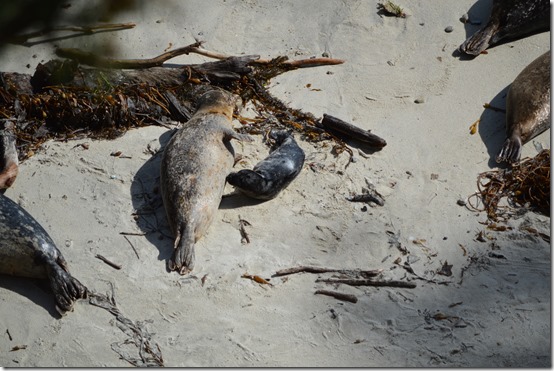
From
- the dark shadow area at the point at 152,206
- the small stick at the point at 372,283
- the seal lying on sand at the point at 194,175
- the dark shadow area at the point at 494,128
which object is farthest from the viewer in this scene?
the dark shadow area at the point at 494,128

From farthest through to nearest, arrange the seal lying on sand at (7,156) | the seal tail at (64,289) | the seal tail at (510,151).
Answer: the seal tail at (510,151) < the seal lying on sand at (7,156) < the seal tail at (64,289)

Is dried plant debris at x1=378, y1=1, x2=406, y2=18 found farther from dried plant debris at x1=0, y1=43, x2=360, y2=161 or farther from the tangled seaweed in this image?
the tangled seaweed

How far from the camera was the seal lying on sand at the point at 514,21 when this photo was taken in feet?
23.8

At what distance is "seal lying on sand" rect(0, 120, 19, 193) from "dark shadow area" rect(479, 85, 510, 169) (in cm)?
371

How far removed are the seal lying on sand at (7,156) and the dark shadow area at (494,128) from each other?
12.2 ft

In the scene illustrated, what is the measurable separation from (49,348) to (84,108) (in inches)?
96.7

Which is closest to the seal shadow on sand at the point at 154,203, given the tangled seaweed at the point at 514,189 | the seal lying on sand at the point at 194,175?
the seal lying on sand at the point at 194,175

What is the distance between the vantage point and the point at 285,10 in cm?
764

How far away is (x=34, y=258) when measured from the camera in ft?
16.0

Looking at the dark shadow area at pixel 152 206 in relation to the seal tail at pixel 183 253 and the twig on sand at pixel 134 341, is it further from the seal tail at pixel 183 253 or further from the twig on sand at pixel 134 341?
the twig on sand at pixel 134 341

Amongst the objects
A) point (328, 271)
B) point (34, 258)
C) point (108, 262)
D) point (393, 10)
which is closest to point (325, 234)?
point (328, 271)

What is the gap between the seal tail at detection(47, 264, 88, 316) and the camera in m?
4.71

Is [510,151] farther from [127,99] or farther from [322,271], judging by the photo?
[127,99]

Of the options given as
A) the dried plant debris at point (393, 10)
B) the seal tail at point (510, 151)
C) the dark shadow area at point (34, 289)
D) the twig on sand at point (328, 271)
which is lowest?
the dark shadow area at point (34, 289)
